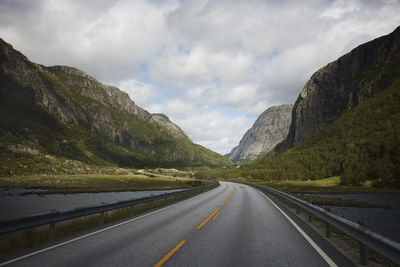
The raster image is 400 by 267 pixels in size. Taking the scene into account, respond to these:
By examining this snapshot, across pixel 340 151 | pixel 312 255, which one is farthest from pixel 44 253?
pixel 340 151

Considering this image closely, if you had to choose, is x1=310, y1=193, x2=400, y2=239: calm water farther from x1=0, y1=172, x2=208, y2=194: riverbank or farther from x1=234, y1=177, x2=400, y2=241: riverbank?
x1=0, y1=172, x2=208, y2=194: riverbank

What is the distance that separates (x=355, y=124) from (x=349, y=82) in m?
64.1

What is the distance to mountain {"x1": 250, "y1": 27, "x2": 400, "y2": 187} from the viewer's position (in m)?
95.2

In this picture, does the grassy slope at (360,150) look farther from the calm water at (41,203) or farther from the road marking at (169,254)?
the road marking at (169,254)

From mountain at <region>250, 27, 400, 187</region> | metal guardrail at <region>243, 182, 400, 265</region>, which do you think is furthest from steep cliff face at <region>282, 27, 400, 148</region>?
metal guardrail at <region>243, 182, 400, 265</region>

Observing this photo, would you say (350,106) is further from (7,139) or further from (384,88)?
(7,139)

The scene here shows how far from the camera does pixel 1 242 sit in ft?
25.7

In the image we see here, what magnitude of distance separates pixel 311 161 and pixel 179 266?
137850mm

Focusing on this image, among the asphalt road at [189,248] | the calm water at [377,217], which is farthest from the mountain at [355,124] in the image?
the asphalt road at [189,248]

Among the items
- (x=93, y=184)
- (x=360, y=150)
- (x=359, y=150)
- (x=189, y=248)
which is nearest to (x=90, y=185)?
(x=93, y=184)

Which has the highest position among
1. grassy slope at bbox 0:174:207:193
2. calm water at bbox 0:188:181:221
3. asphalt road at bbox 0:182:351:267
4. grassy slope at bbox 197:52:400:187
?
grassy slope at bbox 197:52:400:187

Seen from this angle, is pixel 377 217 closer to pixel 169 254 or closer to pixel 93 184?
pixel 169 254

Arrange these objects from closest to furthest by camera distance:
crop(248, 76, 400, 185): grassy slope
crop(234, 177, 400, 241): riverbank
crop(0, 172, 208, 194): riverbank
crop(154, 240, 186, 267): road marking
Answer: crop(154, 240, 186, 267): road marking, crop(234, 177, 400, 241): riverbank, crop(0, 172, 208, 194): riverbank, crop(248, 76, 400, 185): grassy slope

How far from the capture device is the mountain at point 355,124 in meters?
95.2
